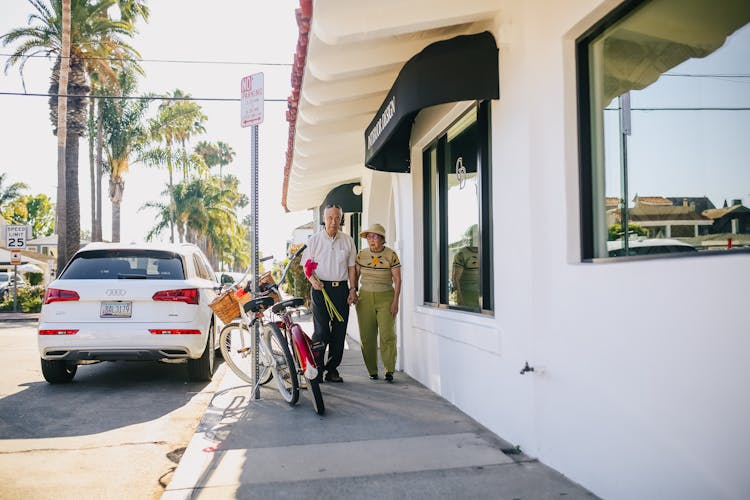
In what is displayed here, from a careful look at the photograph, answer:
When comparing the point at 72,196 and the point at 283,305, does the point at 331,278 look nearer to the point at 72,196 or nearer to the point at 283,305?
the point at 283,305

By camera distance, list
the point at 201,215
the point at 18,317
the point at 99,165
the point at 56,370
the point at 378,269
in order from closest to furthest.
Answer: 1. the point at 378,269
2. the point at 56,370
3. the point at 18,317
4. the point at 99,165
5. the point at 201,215

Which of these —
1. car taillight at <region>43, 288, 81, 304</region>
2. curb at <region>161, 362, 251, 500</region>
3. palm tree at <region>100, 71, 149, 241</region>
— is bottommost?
curb at <region>161, 362, 251, 500</region>

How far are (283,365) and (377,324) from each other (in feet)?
5.12

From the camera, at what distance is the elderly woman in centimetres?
712

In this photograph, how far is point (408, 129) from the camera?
7.37 metres

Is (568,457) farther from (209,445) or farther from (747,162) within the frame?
(209,445)

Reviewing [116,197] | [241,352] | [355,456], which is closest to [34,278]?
[116,197]

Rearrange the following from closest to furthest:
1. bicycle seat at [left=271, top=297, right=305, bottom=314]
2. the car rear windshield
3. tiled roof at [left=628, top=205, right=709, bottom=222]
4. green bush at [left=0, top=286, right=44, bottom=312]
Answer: tiled roof at [left=628, top=205, right=709, bottom=222] → bicycle seat at [left=271, top=297, right=305, bottom=314] → the car rear windshield → green bush at [left=0, top=286, right=44, bottom=312]

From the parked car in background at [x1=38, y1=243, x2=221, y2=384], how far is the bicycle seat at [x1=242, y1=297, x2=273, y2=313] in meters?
1.34

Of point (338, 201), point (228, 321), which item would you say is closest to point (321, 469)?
point (228, 321)

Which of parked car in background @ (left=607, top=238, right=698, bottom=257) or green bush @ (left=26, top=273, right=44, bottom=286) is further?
green bush @ (left=26, top=273, right=44, bottom=286)

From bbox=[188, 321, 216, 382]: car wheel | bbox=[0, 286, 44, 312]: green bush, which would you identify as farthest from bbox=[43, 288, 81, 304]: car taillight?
bbox=[0, 286, 44, 312]: green bush

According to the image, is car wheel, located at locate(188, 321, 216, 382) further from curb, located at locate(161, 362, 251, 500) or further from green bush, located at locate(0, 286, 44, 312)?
green bush, located at locate(0, 286, 44, 312)

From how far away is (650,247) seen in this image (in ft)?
10.7
